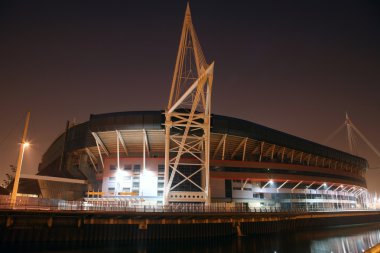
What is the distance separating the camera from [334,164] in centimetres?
7206

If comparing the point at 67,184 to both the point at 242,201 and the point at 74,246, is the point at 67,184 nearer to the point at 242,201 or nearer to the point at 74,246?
the point at 74,246

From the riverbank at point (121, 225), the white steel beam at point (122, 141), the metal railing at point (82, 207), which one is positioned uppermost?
the white steel beam at point (122, 141)

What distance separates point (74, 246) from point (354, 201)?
281 ft

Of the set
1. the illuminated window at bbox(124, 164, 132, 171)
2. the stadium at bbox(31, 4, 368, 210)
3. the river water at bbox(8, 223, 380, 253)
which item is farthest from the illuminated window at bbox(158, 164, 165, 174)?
the river water at bbox(8, 223, 380, 253)

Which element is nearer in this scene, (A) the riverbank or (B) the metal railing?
(A) the riverbank

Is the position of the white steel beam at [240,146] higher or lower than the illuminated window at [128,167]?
higher

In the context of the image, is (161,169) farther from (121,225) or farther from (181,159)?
(121,225)

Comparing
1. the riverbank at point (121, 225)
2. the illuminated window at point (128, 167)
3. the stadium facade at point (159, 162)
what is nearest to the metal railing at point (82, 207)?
the riverbank at point (121, 225)

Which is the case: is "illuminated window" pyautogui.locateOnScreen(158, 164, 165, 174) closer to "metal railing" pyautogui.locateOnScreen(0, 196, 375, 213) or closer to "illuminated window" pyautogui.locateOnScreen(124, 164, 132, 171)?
"illuminated window" pyautogui.locateOnScreen(124, 164, 132, 171)

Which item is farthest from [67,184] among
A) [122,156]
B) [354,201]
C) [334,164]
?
[354,201]

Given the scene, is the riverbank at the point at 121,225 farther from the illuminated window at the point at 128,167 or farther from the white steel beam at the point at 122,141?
the illuminated window at the point at 128,167

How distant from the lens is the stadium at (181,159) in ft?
132

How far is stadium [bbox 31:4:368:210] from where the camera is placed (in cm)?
4025

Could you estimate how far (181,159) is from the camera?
1868 inches
